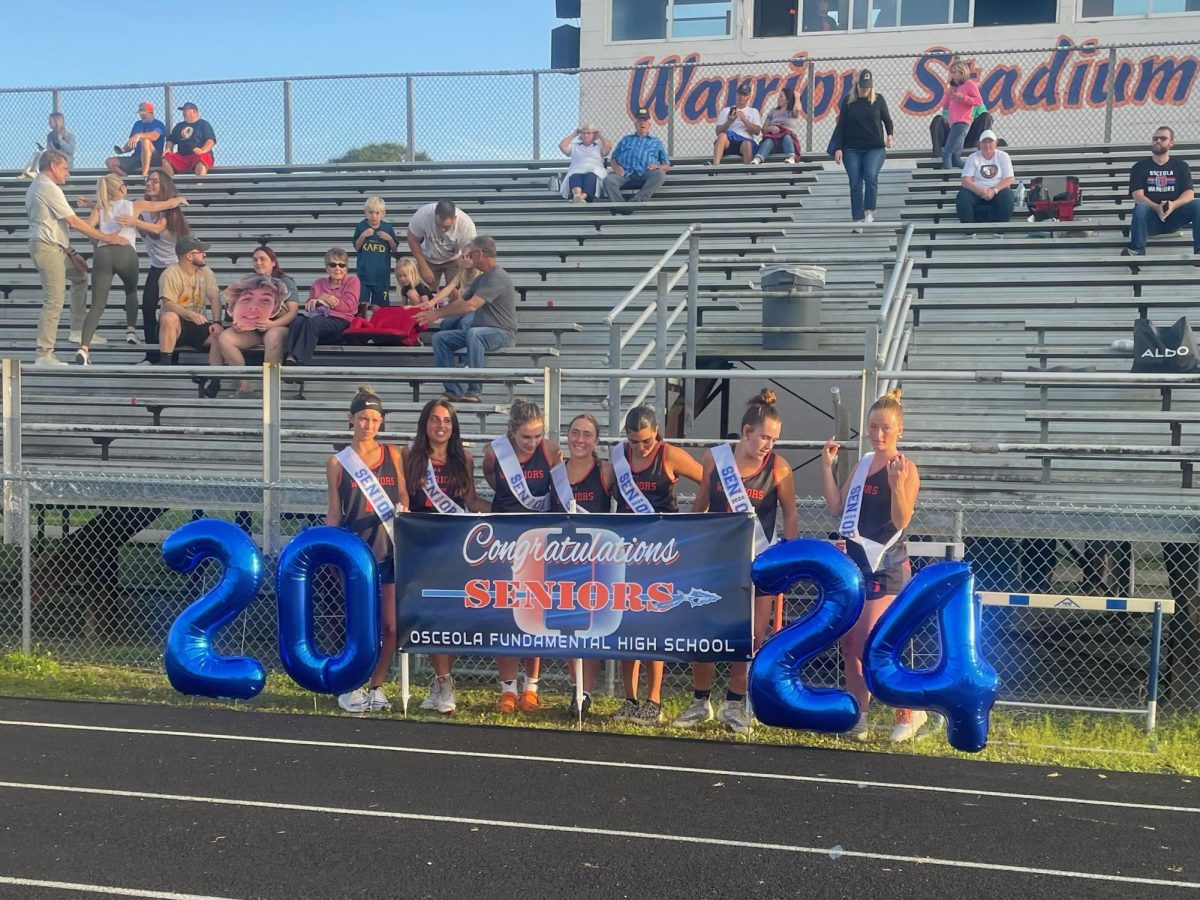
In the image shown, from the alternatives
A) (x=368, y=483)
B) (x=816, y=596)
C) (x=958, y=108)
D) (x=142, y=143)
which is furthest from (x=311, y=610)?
(x=142, y=143)

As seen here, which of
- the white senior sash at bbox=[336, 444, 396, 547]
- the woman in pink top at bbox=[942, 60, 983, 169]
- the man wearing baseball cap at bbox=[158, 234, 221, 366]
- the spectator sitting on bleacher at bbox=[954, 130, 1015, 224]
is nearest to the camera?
the white senior sash at bbox=[336, 444, 396, 547]

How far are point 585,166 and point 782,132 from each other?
2917 mm

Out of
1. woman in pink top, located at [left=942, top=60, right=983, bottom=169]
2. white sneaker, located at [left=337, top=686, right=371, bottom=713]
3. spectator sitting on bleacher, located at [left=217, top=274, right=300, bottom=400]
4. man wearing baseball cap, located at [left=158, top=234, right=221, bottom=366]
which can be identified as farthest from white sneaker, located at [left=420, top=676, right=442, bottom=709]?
woman in pink top, located at [left=942, top=60, right=983, bottom=169]

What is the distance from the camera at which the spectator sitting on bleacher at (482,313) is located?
34.2 feet

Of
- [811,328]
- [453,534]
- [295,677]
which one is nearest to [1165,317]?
[811,328]

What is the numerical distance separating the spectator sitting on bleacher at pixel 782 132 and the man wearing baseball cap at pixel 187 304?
26.7 feet

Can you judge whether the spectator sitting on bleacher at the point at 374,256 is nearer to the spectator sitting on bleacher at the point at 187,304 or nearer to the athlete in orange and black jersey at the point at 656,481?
the spectator sitting on bleacher at the point at 187,304

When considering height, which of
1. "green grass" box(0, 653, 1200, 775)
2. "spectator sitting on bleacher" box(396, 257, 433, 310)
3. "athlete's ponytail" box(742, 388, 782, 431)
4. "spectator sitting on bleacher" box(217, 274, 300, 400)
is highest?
"spectator sitting on bleacher" box(396, 257, 433, 310)

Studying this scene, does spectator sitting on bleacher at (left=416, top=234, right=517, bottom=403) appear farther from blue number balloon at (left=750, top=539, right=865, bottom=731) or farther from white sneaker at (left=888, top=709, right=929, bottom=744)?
white sneaker at (left=888, top=709, right=929, bottom=744)

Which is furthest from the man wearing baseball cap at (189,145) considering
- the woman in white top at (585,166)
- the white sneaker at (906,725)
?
the white sneaker at (906,725)

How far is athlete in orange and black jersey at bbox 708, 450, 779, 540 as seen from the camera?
287 inches

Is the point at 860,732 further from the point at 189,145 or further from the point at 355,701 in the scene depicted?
the point at 189,145

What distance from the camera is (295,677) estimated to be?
754 centimetres

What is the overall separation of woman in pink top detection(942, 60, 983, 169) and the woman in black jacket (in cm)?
141
